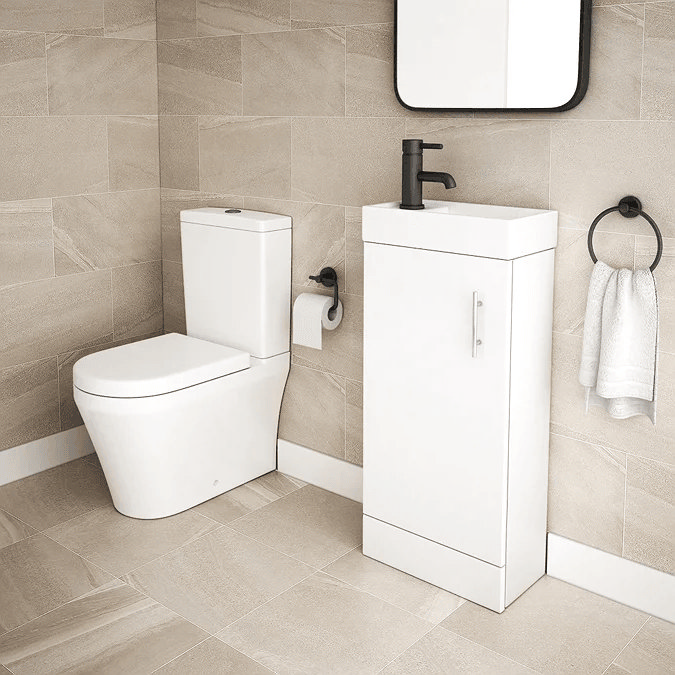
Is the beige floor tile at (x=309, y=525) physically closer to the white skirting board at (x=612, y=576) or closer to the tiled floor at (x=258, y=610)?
the tiled floor at (x=258, y=610)

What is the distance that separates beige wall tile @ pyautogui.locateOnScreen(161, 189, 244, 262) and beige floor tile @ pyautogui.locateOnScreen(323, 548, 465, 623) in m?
1.31

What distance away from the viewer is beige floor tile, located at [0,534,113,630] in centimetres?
224

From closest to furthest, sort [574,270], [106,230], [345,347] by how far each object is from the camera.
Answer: [574,270] < [345,347] < [106,230]

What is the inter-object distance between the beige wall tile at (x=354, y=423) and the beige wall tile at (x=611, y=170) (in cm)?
88

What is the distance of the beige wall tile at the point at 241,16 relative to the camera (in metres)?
2.71

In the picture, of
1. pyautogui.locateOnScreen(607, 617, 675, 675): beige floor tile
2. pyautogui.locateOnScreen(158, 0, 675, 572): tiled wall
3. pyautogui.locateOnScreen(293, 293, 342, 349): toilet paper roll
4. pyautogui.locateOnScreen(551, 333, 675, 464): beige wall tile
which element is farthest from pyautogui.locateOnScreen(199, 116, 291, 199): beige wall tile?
pyautogui.locateOnScreen(607, 617, 675, 675): beige floor tile

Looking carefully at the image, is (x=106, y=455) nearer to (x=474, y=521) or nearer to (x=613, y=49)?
(x=474, y=521)

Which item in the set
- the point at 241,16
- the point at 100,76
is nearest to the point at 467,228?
the point at 241,16

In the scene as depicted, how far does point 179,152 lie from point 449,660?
195cm

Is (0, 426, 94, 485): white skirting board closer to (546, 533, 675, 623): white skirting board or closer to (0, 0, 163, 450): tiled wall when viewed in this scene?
(0, 0, 163, 450): tiled wall

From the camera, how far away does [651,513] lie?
217 cm

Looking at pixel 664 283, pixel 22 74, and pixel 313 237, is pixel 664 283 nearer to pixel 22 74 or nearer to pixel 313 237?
pixel 313 237

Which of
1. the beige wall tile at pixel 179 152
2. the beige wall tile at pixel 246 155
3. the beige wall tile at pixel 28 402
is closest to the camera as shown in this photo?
Answer: the beige wall tile at pixel 246 155

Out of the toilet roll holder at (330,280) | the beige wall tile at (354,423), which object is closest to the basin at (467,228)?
the toilet roll holder at (330,280)
